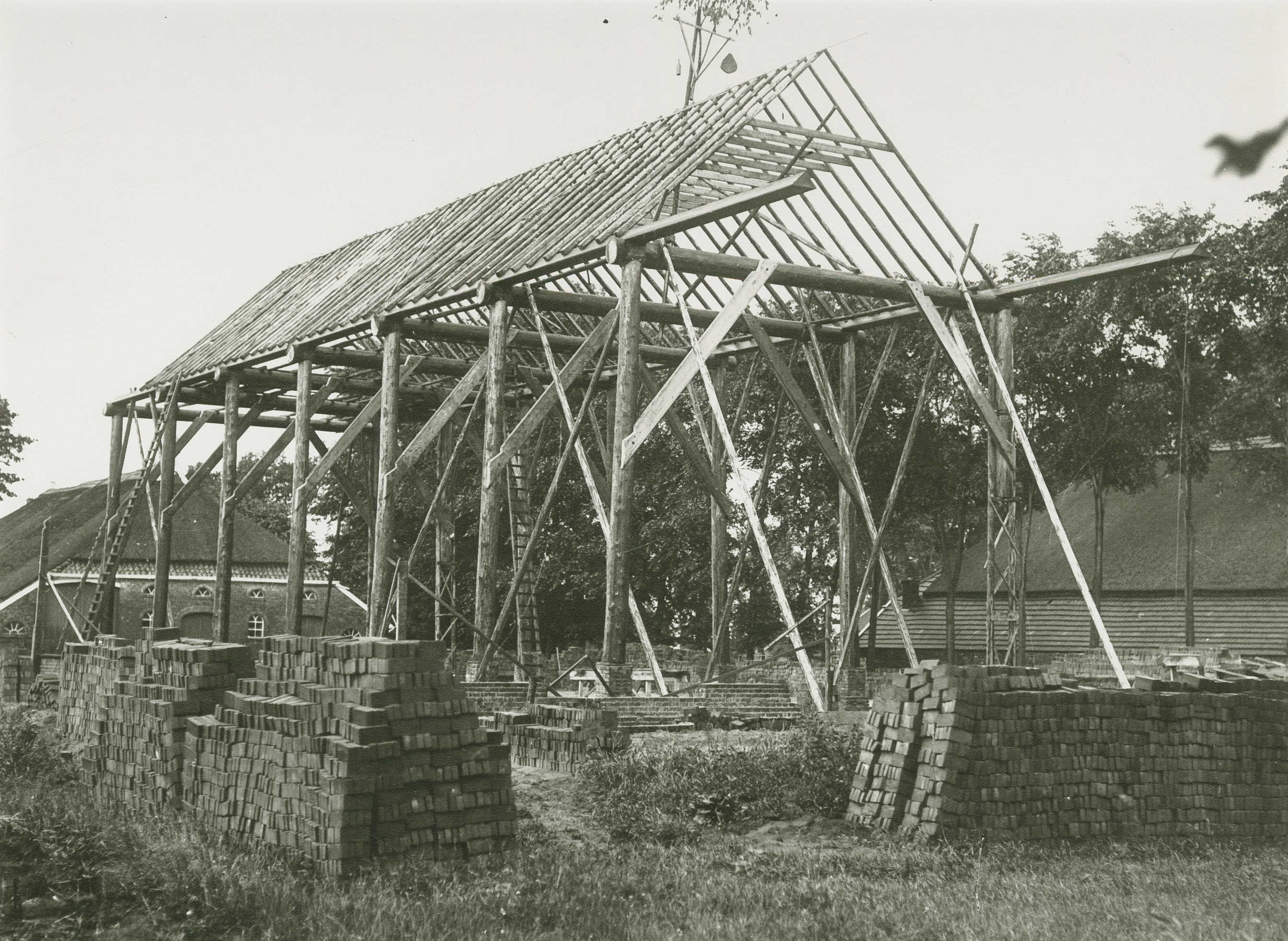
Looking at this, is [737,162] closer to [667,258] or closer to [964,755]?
[667,258]

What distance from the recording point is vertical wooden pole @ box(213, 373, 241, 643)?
22.3 meters

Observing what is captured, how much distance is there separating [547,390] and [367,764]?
344 inches

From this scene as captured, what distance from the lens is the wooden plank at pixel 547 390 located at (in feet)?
53.4

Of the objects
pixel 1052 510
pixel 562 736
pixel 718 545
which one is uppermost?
pixel 1052 510

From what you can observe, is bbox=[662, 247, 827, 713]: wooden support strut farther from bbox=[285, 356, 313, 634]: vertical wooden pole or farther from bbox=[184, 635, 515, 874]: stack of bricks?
bbox=[285, 356, 313, 634]: vertical wooden pole

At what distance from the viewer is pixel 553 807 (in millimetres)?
10766

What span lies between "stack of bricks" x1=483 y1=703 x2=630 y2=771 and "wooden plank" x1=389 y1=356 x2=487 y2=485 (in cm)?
574

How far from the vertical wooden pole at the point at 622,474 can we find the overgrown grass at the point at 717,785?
2.93 m

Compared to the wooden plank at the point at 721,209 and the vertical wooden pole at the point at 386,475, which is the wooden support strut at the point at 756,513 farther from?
the vertical wooden pole at the point at 386,475

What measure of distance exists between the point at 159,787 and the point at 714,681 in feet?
23.0

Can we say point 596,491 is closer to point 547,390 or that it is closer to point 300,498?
point 547,390

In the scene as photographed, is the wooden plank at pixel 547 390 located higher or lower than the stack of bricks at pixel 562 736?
higher

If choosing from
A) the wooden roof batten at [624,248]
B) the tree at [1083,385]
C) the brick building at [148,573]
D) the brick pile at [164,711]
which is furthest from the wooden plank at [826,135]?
the brick building at [148,573]

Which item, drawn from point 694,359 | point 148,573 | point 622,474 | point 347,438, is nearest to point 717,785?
point 622,474
